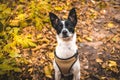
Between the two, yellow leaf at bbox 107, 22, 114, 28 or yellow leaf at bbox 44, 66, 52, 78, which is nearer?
yellow leaf at bbox 44, 66, 52, 78

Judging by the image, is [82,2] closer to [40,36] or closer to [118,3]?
[118,3]

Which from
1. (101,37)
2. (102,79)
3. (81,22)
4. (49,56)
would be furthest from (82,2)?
(102,79)

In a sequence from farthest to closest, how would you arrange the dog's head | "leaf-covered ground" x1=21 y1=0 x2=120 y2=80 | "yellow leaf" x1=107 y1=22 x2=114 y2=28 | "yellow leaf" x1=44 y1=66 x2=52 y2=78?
"yellow leaf" x1=107 y1=22 x2=114 y2=28 → "leaf-covered ground" x1=21 y1=0 x2=120 y2=80 → "yellow leaf" x1=44 y1=66 x2=52 y2=78 → the dog's head

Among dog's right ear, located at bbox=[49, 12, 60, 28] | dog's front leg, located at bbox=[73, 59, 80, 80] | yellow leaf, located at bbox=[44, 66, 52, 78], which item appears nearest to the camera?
dog's right ear, located at bbox=[49, 12, 60, 28]

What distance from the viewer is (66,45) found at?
15.4 ft

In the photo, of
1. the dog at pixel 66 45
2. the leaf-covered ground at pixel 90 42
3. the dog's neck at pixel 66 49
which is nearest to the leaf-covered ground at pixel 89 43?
the leaf-covered ground at pixel 90 42

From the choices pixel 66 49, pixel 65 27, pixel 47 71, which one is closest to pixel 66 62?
pixel 66 49

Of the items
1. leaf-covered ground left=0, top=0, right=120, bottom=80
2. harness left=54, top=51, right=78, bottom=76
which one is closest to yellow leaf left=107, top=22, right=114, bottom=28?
leaf-covered ground left=0, top=0, right=120, bottom=80

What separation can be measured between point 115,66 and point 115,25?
5.82 feet

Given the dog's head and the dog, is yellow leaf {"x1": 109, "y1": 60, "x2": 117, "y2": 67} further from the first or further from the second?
the dog's head

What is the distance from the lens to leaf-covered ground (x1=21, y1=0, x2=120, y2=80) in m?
5.50

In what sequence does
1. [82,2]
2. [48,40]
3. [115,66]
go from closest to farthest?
[115,66]
[48,40]
[82,2]

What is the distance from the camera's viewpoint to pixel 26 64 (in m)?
5.65

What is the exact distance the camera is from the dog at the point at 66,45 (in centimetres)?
447
